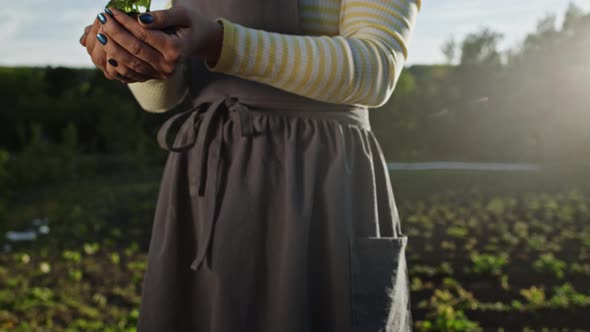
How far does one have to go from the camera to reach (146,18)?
0.90 m

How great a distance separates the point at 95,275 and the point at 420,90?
1040 centimetres

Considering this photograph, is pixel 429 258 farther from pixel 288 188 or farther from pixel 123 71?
pixel 123 71

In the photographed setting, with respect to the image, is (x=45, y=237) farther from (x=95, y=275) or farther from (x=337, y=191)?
(x=337, y=191)

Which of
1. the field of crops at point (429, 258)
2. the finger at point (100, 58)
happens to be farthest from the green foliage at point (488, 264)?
the finger at point (100, 58)

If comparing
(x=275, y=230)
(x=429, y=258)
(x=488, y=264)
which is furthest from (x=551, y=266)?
(x=275, y=230)

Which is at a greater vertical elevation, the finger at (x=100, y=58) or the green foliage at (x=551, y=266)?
the finger at (x=100, y=58)

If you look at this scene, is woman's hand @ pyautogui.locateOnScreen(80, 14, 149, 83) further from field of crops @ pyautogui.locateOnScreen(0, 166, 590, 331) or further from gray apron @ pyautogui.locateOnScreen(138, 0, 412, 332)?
field of crops @ pyautogui.locateOnScreen(0, 166, 590, 331)

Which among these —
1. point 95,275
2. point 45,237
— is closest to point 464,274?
point 95,275

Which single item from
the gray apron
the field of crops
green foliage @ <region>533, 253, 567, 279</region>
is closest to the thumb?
the gray apron

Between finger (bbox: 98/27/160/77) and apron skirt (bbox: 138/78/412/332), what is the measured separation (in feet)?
0.99

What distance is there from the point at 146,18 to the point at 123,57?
0.28ft

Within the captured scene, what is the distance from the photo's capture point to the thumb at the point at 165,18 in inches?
35.4

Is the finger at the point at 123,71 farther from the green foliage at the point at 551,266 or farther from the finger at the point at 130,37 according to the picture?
the green foliage at the point at 551,266

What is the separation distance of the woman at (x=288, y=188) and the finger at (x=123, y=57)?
154 mm
